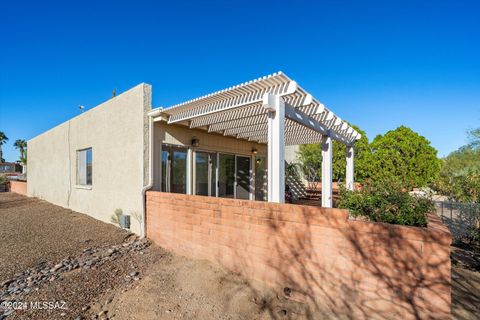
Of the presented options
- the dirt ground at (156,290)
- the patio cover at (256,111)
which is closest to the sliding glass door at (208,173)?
the patio cover at (256,111)

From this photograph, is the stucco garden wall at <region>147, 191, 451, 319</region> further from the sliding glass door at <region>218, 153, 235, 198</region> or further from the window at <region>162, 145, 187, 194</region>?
the sliding glass door at <region>218, 153, 235, 198</region>

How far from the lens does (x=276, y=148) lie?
15.1 feet

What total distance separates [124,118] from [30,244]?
4176 mm

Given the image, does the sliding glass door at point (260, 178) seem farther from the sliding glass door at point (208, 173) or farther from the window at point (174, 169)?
the window at point (174, 169)

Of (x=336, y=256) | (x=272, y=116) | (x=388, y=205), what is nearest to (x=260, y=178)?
(x=272, y=116)

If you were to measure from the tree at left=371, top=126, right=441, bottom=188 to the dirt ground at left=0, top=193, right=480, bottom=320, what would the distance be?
26.7ft

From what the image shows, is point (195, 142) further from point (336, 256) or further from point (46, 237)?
point (336, 256)

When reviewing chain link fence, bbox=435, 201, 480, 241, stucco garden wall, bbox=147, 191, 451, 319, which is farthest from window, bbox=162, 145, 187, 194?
chain link fence, bbox=435, 201, 480, 241

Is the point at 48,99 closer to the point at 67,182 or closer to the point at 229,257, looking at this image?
the point at 67,182

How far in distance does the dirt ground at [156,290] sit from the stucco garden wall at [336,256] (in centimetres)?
29

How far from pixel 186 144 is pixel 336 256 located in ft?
20.9

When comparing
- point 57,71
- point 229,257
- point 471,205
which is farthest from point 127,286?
point 57,71

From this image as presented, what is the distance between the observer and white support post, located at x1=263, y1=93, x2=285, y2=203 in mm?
4573

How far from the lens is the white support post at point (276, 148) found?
4.57 m
